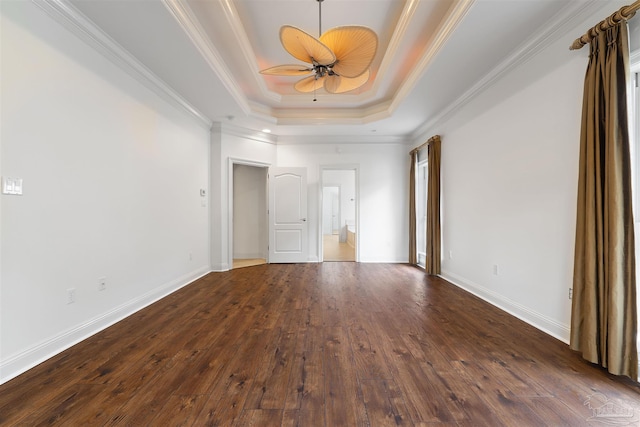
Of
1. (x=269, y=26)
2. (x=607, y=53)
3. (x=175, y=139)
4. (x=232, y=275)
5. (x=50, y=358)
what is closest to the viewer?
(x=607, y=53)

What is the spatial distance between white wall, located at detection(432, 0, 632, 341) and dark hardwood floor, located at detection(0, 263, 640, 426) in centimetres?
44

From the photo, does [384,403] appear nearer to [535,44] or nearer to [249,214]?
[535,44]

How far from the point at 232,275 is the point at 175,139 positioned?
7.65 feet

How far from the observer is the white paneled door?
227 inches

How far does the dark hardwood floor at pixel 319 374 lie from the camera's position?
144 centimetres

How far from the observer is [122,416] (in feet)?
4.68

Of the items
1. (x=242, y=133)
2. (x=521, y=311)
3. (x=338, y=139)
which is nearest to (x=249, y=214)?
(x=242, y=133)

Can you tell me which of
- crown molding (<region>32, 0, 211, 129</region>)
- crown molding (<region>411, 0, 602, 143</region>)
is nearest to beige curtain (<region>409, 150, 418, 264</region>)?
crown molding (<region>411, 0, 602, 143</region>)

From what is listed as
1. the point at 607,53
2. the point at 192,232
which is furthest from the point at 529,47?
the point at 192,232

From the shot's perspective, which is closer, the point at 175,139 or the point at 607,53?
the point at 607,53

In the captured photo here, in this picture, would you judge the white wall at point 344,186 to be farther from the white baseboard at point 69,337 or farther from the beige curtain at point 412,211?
the white baseboard at point 69,337

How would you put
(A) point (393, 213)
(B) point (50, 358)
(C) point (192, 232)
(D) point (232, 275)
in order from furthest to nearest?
(A) point (393, 213), (D) point (232, 275), (C) point (192, 232), (B) point (50, 358)

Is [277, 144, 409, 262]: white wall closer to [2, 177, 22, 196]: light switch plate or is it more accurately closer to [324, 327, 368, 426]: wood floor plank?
[324, 327, 368, 426]: wood floor plank

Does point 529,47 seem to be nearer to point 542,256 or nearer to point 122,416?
point 542,256
